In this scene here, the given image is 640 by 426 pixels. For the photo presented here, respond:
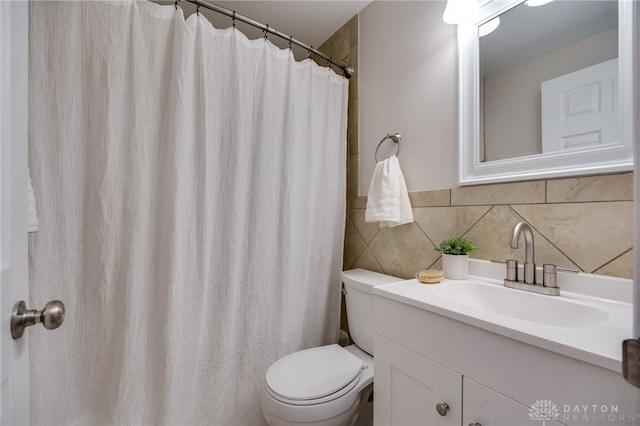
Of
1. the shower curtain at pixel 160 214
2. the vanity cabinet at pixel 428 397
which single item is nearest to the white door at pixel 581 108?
the vanity cabinet at pixel 428 397

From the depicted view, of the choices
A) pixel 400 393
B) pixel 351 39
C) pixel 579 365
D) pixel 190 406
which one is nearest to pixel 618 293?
pixel 579 365

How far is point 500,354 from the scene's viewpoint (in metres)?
0.61

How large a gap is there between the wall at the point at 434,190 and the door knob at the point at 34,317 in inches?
48.6

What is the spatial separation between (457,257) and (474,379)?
1.60ft

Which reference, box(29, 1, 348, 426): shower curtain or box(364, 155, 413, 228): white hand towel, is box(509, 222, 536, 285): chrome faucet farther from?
box(29, 1, 348, 426): shower curtain

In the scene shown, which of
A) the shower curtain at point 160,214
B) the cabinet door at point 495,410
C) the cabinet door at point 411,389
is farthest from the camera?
the shower curtain at point 160,214

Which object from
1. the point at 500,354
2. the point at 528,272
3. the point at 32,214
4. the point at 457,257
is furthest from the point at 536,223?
the point at 32,214

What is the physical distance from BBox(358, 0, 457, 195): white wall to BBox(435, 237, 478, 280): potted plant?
265 millimetres

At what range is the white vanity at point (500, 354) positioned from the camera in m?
0.49

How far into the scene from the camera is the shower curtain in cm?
97

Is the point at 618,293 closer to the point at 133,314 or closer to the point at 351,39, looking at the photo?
the point at 133,314

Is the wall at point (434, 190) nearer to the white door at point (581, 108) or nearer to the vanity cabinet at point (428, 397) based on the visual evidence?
the white door at point (581, 108)

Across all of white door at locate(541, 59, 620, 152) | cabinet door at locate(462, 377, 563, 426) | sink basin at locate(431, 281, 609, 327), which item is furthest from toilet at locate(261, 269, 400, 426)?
white door at locate(541, 59, 620, 152)

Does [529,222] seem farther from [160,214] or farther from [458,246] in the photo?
[160,214]
